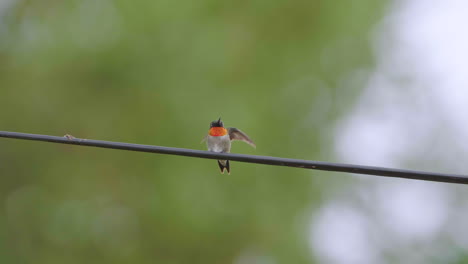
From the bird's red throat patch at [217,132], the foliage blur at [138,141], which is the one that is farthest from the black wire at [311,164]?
the foliage blur at [138,141]

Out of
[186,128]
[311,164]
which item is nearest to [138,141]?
[186,128]

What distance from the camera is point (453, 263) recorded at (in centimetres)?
693

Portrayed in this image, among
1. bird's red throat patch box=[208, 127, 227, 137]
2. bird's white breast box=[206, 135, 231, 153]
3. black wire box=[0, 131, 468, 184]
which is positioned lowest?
black wire box=[0, 131, 468, 184]

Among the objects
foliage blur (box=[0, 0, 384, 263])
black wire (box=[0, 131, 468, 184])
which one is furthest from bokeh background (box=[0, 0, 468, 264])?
black wire (box=[0, 131, 468, 184])

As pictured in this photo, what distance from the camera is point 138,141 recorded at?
32.1 ft

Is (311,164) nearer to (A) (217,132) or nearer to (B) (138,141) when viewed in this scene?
(A) (217,132)

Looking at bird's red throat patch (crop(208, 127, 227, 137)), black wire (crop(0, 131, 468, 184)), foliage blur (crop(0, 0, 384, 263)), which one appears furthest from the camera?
foliage blur (crop(0, 0, 384, 263))

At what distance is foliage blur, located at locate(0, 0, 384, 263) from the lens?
382 inches

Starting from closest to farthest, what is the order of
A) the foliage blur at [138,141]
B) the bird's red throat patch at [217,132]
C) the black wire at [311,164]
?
the black wire at [311,164]
the bird's red throat patch at [217,132]
the foliage blur at [138,141]

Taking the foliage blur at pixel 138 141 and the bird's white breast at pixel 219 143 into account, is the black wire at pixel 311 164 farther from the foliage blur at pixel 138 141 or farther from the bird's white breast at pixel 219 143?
the foliage blur at pixel 138 141

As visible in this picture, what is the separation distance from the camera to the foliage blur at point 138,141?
9.70 meters

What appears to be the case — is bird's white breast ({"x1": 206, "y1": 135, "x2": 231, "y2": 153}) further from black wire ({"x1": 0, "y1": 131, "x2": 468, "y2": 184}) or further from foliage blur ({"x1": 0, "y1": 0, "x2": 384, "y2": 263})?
foliage blur ({"x1": 0, "y1": 0, "x2": 384, "y2": 263})

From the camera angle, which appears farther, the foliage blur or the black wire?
the foliage blur

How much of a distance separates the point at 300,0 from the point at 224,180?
4.13 m
